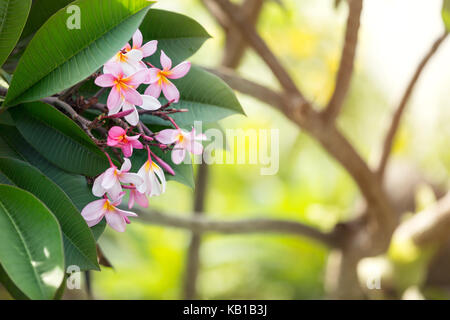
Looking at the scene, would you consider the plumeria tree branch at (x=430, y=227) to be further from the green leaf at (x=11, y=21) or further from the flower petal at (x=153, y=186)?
the green leaf at (x=11, y=21)

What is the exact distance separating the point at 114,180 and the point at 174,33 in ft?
0.59

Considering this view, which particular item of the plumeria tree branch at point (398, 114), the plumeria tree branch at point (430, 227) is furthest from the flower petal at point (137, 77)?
the plumeria tree branch at point (430, 227)

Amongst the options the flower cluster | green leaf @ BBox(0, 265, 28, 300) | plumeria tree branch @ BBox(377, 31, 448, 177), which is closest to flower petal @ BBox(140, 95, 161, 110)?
the flower cluster

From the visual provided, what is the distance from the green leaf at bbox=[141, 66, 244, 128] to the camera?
47cm

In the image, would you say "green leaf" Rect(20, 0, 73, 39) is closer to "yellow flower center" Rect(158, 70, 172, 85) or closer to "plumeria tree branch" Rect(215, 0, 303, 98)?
"yellow flower center" Rect(158, 70, 172, 85)

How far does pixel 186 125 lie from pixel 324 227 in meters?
0.81

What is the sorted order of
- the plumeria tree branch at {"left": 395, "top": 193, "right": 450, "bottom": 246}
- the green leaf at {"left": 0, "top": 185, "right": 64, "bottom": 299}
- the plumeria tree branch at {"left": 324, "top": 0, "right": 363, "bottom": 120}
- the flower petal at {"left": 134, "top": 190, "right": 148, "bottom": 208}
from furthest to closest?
the plumeria tree branch at {"left": 395, "top": 193, "right": 450, "bottom": 246} → the plumeria tree branch at {"left": 324, "top": 0, "right": 363, "bottom": 120} → the flower petal at {"left": 134, "top": 190, "right": 148, "bottom": 208} → the green leaf at {"left": 0, "top": 185, "right": 64, "bottom": 299}

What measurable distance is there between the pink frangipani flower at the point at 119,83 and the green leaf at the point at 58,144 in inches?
2.2

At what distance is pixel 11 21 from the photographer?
41 centimetres

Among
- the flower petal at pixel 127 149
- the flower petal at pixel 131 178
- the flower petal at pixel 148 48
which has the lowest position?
the flower petal at pixel 131 178

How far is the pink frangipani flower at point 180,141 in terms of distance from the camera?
→ 412 mm

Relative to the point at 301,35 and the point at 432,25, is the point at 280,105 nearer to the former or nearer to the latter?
the point at 432,25

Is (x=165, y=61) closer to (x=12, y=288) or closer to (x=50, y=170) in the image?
(x=50, y=170)

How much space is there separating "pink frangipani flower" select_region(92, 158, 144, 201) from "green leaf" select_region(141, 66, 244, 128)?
0.29 feet
